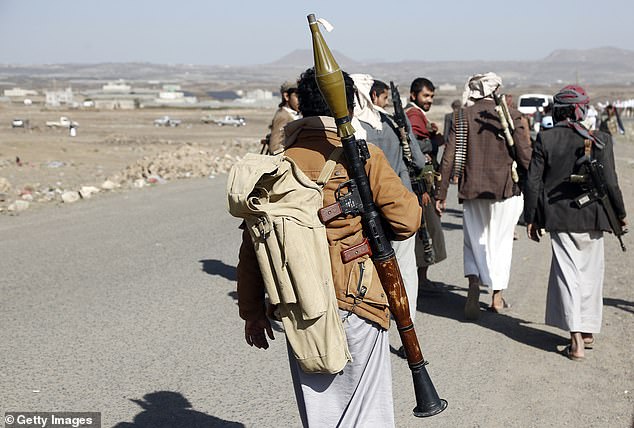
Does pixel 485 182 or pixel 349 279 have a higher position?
pixel 349 279

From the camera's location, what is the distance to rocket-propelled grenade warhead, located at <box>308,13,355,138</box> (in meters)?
3.30

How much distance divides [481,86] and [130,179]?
532 inches

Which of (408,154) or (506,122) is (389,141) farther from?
(506,122)

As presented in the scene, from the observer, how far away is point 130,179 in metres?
19.7

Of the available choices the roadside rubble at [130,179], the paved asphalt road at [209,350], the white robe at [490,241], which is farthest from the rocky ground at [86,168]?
the white robe at [490,241]

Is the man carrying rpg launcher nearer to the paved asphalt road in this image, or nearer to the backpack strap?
the backpack strap

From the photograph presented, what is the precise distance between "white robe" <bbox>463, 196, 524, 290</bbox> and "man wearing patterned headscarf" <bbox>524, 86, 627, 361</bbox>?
3.87 feet

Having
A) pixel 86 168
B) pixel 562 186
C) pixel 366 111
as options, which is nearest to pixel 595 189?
pixel 562 186

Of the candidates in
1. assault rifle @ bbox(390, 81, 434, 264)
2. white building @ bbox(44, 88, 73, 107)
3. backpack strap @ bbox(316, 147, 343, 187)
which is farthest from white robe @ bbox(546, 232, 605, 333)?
white building @ bbox(44, 88, 73, 107)

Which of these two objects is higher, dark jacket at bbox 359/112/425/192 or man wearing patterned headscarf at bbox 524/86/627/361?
dark jacket at bbox 359/112/425/192

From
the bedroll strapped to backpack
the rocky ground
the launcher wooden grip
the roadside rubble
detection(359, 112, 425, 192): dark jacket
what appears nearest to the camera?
the bedroll strapped to backpack

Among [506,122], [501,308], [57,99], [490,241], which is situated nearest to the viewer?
[506,122]

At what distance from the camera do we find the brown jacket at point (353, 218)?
343 centimetres

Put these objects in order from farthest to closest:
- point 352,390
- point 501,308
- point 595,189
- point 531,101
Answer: point 531,101, point 501,308, point 595,189, point 352,390
